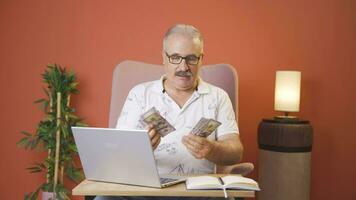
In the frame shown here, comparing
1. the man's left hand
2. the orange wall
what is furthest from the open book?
the orange wall

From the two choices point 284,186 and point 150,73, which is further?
point 284,186

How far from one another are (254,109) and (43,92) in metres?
1.46

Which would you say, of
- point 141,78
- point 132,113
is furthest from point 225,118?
point 141,78

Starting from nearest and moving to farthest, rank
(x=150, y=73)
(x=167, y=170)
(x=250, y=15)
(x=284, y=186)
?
(x=167, y=170), (x=150, y=73), (x=284, y=186), (x=250, y=15)

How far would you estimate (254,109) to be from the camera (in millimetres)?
2953

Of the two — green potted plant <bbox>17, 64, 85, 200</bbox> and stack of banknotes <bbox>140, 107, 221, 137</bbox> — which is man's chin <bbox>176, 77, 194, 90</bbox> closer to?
stack of banknotes <bbox>140, 107, 221, 137</bbox>

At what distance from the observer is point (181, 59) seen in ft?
5.91

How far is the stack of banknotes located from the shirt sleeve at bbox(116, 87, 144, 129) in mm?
278

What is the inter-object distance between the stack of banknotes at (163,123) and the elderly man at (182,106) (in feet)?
0.73

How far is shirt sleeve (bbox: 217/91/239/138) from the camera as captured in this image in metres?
1.82

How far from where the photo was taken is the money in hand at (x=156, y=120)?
1485 millimetres

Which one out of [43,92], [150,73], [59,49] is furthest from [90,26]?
[150,73]

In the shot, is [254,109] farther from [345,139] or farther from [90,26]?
[90,26]

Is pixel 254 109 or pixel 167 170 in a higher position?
pixel 254 109
